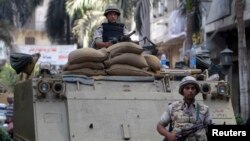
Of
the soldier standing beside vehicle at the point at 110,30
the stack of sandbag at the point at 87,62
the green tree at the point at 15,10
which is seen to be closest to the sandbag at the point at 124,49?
the stack of sandbag at the point at 87,62

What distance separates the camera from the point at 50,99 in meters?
7.57

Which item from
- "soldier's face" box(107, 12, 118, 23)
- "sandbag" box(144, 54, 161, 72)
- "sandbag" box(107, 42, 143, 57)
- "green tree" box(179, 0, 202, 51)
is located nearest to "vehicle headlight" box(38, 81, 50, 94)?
"sandbag" box(107, 42, 143, 57)

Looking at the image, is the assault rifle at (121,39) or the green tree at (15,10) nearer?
the assault rifle at (121,39)

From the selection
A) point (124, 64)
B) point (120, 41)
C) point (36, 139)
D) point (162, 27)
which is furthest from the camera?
point (162, 27)

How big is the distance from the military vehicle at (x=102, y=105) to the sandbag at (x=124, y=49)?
0.34m

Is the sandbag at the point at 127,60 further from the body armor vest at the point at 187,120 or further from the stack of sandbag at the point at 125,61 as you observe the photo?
the body armor vest at the point at 187,120

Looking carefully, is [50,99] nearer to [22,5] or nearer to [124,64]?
[124,64]

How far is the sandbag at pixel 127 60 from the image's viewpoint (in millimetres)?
8203

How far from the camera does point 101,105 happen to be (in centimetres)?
762

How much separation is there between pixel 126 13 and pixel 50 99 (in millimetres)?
26016

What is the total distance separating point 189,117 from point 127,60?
88.7 inches

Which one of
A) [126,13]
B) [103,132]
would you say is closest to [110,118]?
[103,132]

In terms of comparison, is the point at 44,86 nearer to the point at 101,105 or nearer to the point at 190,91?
the point at 101,105

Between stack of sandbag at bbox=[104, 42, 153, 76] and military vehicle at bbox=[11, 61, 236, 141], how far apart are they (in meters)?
0.13
